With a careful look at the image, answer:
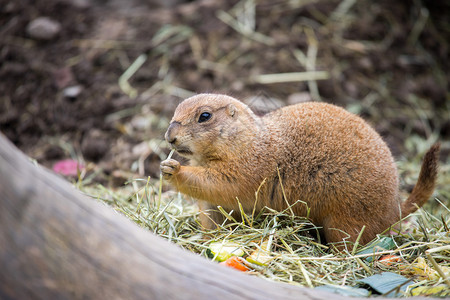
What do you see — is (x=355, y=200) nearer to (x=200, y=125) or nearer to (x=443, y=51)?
(x=200, y=125)

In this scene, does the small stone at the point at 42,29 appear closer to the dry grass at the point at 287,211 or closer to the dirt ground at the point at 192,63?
the dirt ground at the point at 192,63

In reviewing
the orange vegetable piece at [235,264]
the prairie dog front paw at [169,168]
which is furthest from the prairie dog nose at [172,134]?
the orange vegetable piece at [235,264]

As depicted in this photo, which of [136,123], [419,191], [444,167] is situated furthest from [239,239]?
[444,167]

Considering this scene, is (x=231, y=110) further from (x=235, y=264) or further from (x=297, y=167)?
(x=235, y=264)

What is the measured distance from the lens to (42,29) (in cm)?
719

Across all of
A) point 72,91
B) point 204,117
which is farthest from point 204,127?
point 72,91

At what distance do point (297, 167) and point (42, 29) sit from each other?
17.3 ft

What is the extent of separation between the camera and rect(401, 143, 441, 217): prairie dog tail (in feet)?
12.8

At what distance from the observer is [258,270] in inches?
126

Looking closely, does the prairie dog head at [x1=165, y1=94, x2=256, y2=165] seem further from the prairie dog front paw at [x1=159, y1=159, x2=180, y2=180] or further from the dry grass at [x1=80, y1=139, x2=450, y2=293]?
the dry grass at [x1=80, y1=139, x2=450, y2=293]

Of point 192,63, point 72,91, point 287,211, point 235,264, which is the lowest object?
point 72,91

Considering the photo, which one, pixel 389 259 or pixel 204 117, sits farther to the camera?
pixel 204 117

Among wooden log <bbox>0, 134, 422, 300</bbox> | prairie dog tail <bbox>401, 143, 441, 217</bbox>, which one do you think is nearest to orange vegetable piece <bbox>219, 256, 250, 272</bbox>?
wooden log <bbox>0, 134, 422, 300</bbox>

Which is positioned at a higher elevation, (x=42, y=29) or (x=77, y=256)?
(x=77, y=256)
